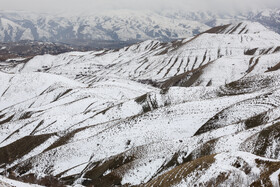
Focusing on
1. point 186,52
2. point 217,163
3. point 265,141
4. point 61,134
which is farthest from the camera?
point 186,52

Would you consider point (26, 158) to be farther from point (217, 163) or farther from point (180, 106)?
point (217, 163)

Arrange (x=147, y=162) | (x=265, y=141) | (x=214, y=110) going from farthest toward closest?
(x=214, y=110) < (x=147, y=162) < (x=265, y=141)

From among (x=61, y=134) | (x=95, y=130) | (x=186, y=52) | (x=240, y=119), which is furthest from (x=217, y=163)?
(x=186, y=52)

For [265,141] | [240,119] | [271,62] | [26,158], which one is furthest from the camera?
[271,62]

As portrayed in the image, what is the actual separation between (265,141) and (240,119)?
12516 mm

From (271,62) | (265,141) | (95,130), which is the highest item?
(265,141)

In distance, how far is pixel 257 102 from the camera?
37.0 m

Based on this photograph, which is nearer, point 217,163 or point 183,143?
point 217,163

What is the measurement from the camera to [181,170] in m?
20.1

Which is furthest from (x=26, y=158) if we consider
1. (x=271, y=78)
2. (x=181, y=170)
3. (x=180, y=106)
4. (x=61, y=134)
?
(x=271, y=78)

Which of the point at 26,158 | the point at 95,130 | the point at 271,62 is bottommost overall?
the point at 26,158

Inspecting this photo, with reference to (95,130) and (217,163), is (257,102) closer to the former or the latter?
(217,163)

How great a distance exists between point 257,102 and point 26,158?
45.0 meters

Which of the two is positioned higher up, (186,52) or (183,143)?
(183,143)
